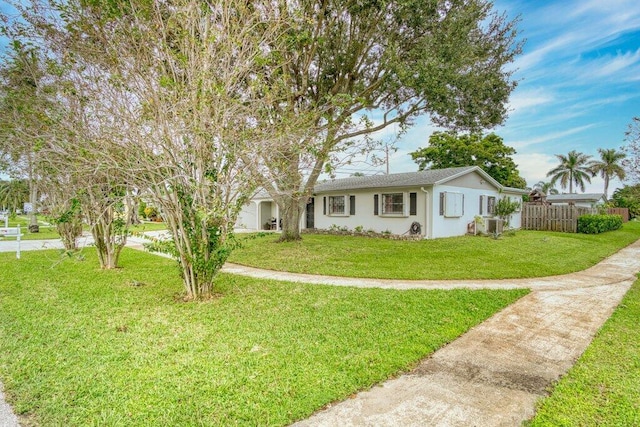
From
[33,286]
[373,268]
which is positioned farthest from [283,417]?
[33,286]

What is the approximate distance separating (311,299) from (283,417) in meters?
3.32

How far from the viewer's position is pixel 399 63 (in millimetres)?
9914

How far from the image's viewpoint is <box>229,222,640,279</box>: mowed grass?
821 cm

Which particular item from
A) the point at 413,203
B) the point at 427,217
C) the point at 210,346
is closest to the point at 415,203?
the point at 413,203

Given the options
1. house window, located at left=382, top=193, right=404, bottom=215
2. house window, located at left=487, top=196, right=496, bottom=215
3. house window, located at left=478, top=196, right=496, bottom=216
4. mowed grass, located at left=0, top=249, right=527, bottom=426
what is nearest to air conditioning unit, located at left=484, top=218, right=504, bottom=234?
house window, located at left=478, top=196, right=496, bottom=216

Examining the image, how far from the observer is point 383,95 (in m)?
12.2

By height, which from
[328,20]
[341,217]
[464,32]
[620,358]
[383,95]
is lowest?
[620,358]

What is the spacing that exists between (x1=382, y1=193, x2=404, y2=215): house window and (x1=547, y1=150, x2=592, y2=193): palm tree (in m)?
43.2

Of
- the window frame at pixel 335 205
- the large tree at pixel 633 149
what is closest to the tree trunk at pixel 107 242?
the window frame at pixel 335 205

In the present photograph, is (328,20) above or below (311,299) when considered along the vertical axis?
above

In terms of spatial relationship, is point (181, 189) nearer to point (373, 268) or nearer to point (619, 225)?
point (373, 268)

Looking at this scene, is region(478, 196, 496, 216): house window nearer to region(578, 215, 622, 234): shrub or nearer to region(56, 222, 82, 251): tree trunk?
region(578, 215, 622, 234): shrub

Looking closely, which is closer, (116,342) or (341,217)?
(116,342)

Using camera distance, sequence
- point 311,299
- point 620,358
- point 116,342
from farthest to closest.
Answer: point 311,299, point 116,342, point 620,358
